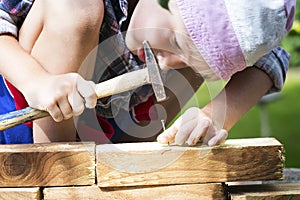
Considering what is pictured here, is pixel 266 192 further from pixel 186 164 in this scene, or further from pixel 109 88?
pixel 109 88

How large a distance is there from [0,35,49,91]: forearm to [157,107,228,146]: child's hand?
0.35 m

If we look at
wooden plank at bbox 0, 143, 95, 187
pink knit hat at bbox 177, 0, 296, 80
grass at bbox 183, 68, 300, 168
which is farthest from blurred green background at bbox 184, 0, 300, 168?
wooden plank at bbox 0, 143, 95, 187

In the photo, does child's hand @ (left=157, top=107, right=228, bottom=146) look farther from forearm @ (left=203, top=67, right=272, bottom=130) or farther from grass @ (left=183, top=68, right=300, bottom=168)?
grass @ (left=183, top=68, right=300, bottom=168)

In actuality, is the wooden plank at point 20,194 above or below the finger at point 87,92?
below

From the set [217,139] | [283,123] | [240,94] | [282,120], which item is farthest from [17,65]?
[282,120]

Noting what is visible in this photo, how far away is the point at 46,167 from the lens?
143cm

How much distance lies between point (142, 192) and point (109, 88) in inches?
10.2

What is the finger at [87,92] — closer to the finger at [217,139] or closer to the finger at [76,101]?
the finger at [76,101]

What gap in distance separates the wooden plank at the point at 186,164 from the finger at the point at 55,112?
156mm

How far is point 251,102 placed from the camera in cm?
188

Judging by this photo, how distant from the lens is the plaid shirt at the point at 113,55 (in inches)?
70.9

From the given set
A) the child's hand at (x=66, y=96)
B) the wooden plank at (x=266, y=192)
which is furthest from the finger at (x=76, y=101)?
the wooden plank at (x=266, y=192)

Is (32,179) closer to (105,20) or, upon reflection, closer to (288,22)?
(105,20)

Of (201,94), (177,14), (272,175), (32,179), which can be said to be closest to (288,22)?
(177,14)
